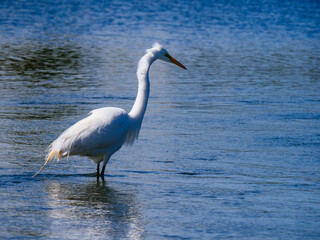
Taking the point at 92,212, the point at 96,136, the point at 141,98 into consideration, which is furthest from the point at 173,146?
the point at 92,212

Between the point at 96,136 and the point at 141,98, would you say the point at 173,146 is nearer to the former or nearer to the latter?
the point at 141,98

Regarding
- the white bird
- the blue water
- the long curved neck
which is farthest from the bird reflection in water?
the long curved neck

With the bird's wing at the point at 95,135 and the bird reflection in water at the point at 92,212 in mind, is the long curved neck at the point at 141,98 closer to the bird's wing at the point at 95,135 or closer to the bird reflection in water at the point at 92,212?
the bird's wing at the point at 95,135

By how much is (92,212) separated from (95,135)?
1422 millimetres

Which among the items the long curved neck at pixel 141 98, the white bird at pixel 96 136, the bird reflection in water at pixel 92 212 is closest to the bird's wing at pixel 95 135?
the white bird at pixel 96 136

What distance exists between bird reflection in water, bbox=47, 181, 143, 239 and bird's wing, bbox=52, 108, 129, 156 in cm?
41

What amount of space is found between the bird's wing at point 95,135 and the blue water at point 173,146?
13.5 inches

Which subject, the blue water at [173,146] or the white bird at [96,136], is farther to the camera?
the white bird at [96,136]

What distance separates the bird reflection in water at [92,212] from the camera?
18.0 ft

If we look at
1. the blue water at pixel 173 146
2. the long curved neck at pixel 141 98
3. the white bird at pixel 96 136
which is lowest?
the blue water at pixel 173 146

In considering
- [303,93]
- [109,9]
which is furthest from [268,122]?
[109,9]

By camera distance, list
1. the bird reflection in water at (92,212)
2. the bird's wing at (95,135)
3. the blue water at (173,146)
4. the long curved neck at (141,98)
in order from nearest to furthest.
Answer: the bird reflection in water at (92,212)
the blue water at (173,146)
the bird's wing at (95,135)
the long curved neck at (141,98)

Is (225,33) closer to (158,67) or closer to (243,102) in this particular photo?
(158,67)

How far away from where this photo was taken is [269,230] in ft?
18.4
